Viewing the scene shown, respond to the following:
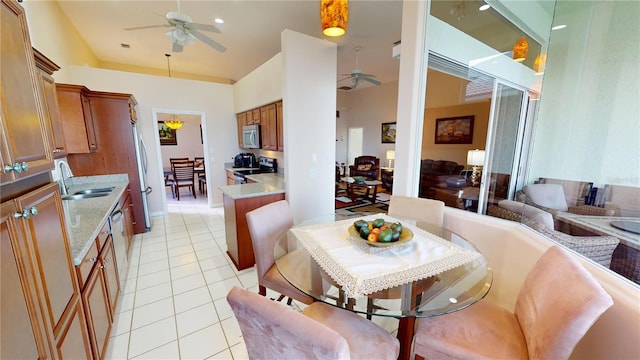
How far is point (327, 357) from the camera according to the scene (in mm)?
709

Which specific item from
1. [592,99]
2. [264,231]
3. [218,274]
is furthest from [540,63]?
[218,274]

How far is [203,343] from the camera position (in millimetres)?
1729

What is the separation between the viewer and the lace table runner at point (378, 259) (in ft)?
3.81

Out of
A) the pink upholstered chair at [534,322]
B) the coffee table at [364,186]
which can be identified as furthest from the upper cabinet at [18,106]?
the coffee table at [364,186]

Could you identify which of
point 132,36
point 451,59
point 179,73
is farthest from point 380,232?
point 179,73

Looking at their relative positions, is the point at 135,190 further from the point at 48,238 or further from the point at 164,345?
the point at 48,238

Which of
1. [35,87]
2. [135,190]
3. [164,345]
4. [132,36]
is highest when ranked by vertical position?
[132,36]

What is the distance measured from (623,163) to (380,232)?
7.56 ft

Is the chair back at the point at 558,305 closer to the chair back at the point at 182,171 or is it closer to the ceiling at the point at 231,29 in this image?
the ceiling at the point at 231,29

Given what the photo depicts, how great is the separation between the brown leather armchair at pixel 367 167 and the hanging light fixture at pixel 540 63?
4009mm

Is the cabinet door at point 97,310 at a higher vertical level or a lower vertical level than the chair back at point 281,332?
lower

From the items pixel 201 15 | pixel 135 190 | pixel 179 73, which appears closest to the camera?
pixel 201 15

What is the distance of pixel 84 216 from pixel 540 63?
202 inches

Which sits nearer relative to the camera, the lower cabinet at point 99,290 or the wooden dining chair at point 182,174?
the lower cabinet at point 99,290
